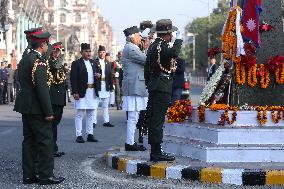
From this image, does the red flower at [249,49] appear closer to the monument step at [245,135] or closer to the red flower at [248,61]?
the red flower at [248,61]

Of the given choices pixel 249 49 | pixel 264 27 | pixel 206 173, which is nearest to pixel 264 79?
pixel 249 49

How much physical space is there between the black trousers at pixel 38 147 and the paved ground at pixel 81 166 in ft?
0.75

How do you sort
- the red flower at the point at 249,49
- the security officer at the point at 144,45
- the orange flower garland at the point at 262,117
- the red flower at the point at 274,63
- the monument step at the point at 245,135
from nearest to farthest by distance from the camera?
the monument step at the point at 245,135 < the orange flower garland at the point at 262,117 < the red flower at the point at 274,63 < the red flower at the point at 249,49 < the security officer at the point at 144,45

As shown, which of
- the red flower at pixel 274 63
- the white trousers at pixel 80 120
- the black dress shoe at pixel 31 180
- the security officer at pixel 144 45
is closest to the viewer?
the black dress shoe at pixel 31 180

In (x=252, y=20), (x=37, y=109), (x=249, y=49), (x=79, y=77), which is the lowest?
(x=37, y=109)

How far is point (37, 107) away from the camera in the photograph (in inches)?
361

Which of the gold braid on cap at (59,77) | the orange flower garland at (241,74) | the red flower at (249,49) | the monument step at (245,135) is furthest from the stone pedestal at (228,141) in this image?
the gold braid on cap at (59,77)

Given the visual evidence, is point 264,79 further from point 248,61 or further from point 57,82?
point 57,82

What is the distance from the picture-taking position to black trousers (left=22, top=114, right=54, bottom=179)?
917 cm

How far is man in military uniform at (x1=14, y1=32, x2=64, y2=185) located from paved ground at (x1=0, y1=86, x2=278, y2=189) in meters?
0.22

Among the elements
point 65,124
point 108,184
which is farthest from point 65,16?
point 108,184

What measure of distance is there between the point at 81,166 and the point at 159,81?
1.95 metres

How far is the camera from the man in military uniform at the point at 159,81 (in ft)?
32.9

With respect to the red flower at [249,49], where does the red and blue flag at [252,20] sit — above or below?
above
